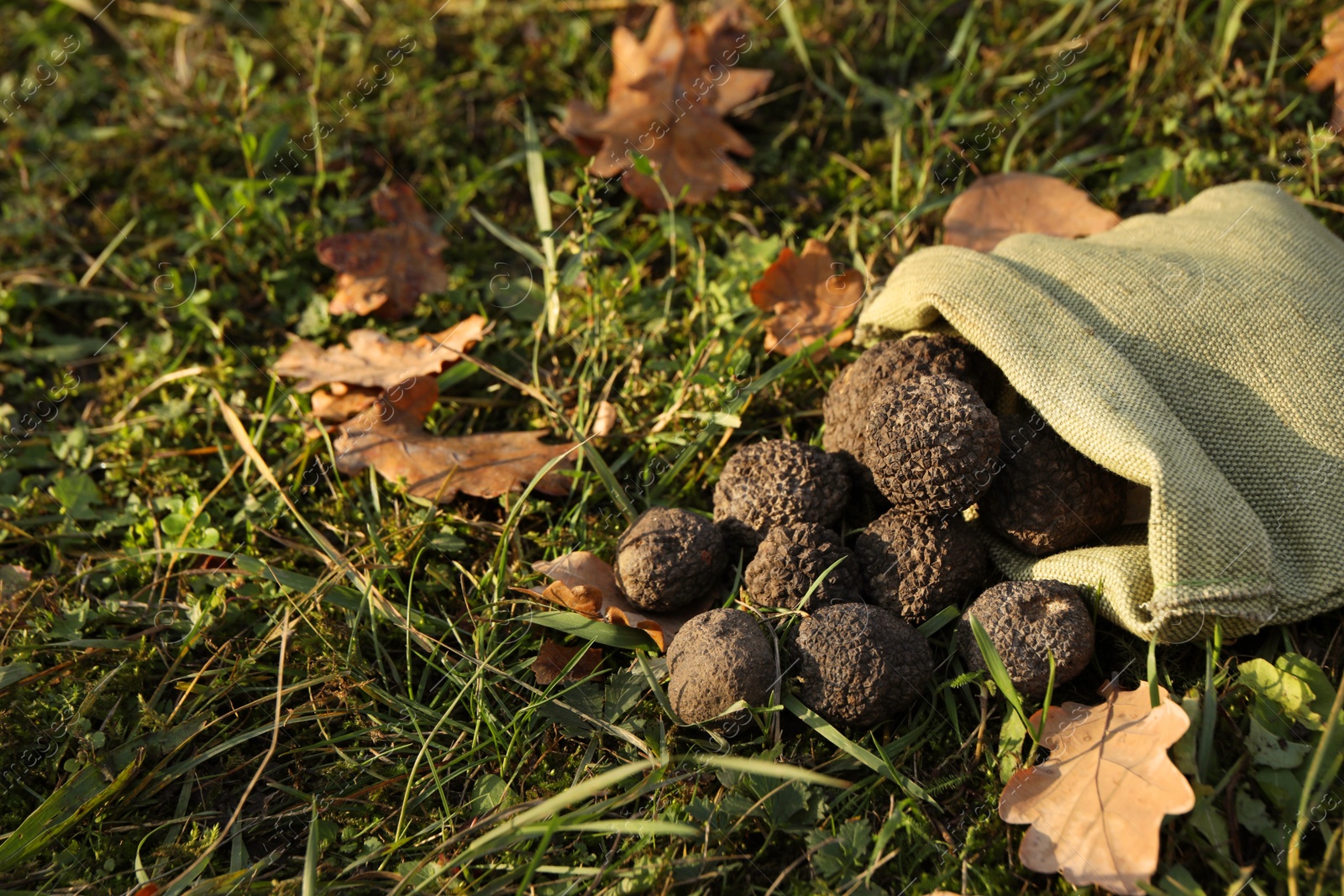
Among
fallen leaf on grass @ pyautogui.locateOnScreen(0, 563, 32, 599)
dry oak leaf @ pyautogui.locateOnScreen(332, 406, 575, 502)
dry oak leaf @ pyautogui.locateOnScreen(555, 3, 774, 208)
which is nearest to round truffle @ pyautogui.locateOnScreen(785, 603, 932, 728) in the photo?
dry oak leaf @ pyautogui.locateOnScreen(332, 406, 575, 502)

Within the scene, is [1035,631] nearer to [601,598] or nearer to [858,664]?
[858,664]

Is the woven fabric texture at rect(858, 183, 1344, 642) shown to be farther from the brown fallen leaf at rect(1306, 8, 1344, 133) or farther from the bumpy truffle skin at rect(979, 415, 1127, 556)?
the brown fallen leaf at rect(1306, 8, 1344, 133)

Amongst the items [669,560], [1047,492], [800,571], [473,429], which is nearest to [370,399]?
[473,429]

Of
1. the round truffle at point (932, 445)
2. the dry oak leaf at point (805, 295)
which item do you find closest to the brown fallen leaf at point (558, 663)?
the round truffle at point (932, 445)

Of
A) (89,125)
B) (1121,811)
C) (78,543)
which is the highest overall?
(89,125)

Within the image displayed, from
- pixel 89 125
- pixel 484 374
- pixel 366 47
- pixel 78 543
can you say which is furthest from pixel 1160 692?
pixel 89 125

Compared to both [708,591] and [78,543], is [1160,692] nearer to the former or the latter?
[708,591]
